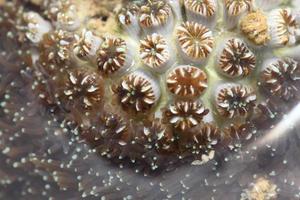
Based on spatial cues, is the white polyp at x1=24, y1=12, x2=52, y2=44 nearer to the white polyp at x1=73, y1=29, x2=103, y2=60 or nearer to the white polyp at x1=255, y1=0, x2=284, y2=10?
the white polyp at x1=73, y1=29, x2=103, y2=60

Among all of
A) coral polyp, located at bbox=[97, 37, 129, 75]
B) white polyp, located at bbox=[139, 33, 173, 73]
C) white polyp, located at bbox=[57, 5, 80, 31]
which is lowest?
white polyp, located at bbox=[139, 33, 173, 73]

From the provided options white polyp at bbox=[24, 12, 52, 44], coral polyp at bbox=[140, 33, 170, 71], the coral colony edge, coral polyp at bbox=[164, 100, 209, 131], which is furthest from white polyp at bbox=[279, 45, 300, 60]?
white polyp at bbox=[24, 12, 52, 44]

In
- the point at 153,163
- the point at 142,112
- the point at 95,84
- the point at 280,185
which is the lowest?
the point at 280,185

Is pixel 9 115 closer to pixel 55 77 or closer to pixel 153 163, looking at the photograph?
pixel 55 77

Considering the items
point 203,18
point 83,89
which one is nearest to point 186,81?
point 203,18

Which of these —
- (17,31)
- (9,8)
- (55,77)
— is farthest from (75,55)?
(9,8)

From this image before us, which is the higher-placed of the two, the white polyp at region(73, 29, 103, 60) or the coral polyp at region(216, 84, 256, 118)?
the white polyp at region(73, 29, 103, 60)

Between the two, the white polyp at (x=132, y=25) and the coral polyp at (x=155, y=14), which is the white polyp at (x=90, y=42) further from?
the coral polyp at (x=155, y=14)
